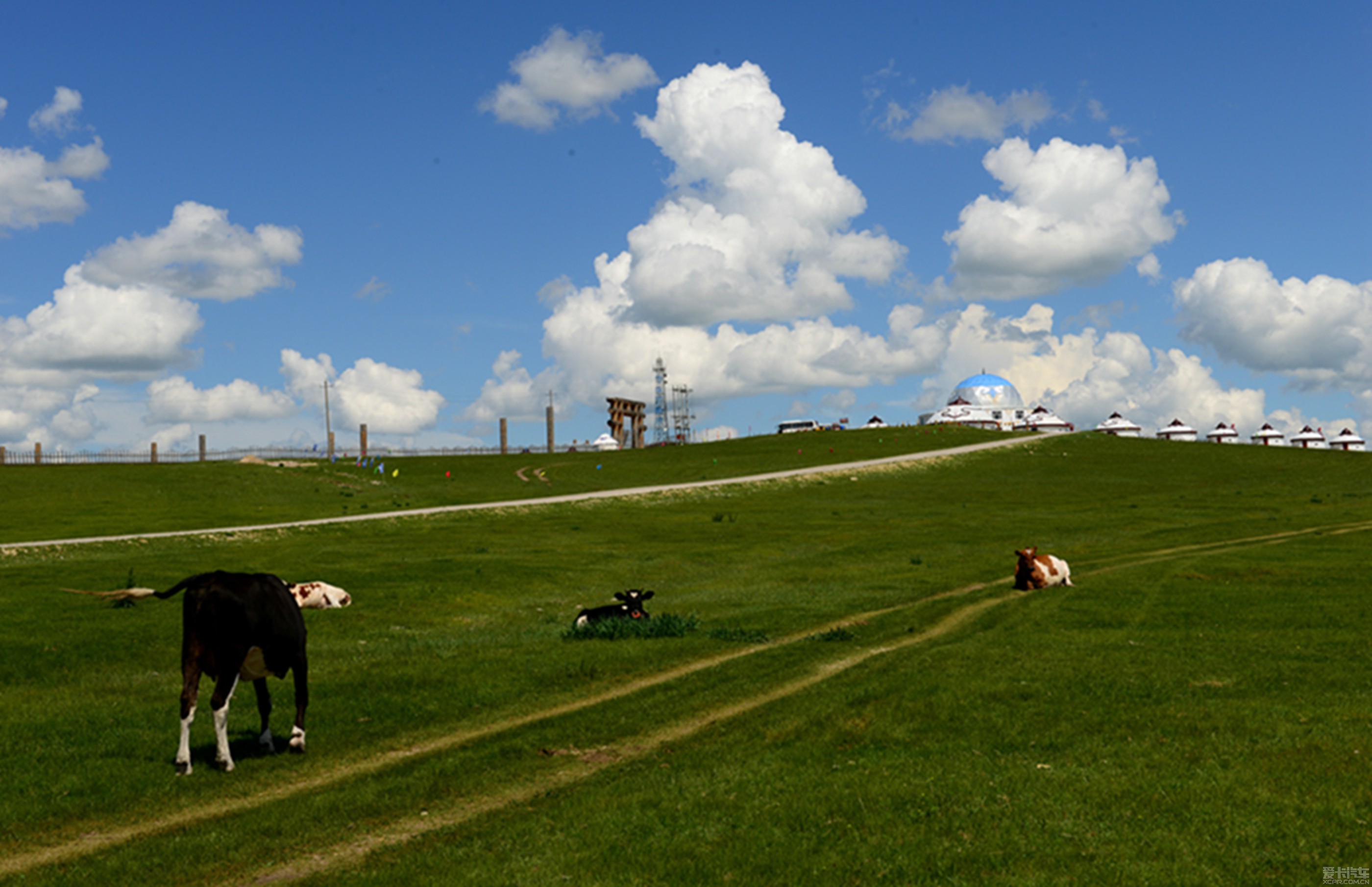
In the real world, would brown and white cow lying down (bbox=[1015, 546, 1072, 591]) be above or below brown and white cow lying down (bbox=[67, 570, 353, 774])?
below

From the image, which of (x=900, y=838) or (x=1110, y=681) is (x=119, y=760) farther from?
(x=1110, y=681)

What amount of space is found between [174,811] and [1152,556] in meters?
38.5

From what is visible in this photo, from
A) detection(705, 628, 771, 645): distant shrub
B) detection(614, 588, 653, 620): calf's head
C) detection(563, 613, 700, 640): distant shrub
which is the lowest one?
detection(705, 628, 771, 645): distant shrub

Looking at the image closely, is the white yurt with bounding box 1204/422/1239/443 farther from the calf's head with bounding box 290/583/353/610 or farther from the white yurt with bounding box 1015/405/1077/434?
the calf's head with bounding box 290/583/353/610

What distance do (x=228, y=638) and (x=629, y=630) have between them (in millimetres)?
12297

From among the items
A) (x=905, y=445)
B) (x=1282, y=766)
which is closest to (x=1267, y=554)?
(x=1282, y=766)

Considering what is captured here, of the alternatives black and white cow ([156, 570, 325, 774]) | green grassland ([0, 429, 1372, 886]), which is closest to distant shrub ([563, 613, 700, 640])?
green grassland ([0, 429, 1372, 886])

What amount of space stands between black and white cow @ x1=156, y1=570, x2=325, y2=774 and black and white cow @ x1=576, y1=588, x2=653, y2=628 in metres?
12.0

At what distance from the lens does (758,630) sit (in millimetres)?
25406

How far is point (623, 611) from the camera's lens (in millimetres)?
26391

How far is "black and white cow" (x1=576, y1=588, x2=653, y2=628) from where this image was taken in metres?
25.8

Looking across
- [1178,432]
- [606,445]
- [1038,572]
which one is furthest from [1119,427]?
[1038,572]

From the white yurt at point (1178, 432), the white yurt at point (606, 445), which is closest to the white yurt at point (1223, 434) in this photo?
the white yurt at point (1178, 432)

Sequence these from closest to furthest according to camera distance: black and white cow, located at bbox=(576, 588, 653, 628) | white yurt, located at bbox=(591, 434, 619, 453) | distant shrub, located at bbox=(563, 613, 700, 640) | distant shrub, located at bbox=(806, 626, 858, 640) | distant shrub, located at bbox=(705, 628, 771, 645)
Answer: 1. distant shrub, located at bbox=(806, 626, 858, 640)
2. distant shrub, located at bbox=(705, 628, 771, 645)
3. distant shrub, located at bbox=(563, 613, 700, 640)
4. black and white cow, located at bbox=(576, 588, 653, 628)
5. white yurt, located at bbox=(591, 434, 619, 453)
